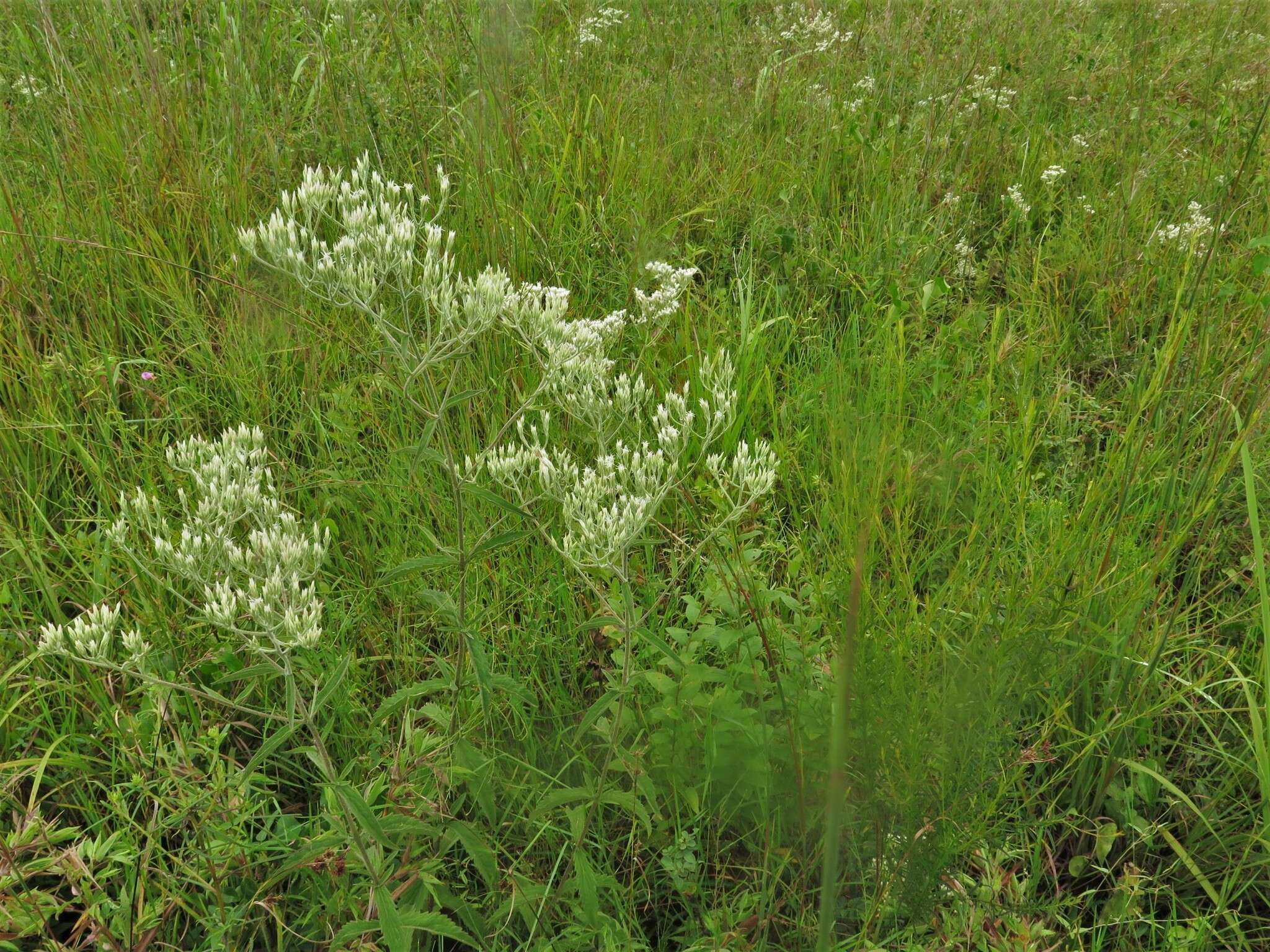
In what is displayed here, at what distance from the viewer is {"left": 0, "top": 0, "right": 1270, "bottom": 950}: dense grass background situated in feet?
5.81

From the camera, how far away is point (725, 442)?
2.85 metres

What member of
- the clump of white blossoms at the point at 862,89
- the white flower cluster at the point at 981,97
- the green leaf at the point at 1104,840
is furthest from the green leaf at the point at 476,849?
the white flower cluster at the point at 981,97

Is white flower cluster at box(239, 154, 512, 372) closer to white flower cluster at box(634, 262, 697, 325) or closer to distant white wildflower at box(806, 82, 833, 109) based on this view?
white flower cluster at box(634, 262, 697, 325)

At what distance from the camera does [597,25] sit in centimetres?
490

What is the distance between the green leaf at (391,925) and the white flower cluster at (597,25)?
14.1 ft

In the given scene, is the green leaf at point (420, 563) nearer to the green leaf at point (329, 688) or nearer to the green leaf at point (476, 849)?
the green leaf at point (329, 688)

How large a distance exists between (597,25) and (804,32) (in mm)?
1245

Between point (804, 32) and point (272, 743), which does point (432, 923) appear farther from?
point (804, 32)

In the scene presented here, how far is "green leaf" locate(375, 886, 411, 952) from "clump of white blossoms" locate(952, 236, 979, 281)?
3155 millimetres

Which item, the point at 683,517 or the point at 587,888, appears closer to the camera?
the point at 587,888

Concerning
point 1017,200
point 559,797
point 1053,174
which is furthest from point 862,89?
point 559,797

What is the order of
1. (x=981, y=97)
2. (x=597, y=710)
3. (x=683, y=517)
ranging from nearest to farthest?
(x=597, y=710) → (x=683, y=517) → (x=981, y=97)

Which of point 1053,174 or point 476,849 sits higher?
point 1053,174

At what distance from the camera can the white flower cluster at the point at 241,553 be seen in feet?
5.02
